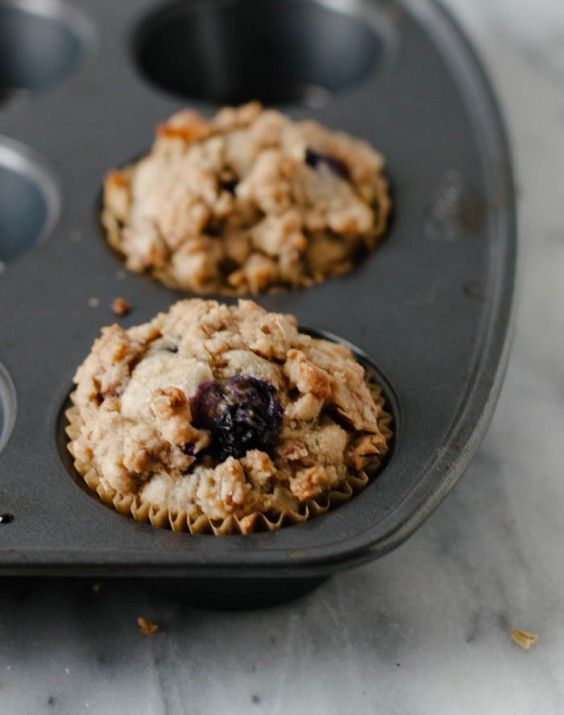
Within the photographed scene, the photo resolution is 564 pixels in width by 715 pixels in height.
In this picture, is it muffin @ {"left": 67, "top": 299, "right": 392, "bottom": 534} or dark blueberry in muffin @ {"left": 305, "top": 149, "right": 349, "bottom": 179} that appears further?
dark blueberry in muffin @ {"left": 305, "top": 149, "right": 349, "bottom": 179}

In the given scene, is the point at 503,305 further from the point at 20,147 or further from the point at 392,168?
the point at 20,147

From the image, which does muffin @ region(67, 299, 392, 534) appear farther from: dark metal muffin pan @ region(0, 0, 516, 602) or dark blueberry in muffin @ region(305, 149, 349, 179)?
dark blueberry in muffin @ region(305, 149, 349, 179)

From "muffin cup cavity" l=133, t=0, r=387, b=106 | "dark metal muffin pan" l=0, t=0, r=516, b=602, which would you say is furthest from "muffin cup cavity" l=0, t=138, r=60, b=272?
"muffin cup cavity" l=133, t=0, r=387, b=106

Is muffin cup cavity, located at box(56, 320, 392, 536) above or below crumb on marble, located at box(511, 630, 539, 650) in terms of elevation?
above

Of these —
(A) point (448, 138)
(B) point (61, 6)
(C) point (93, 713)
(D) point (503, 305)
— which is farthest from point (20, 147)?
(C) point (93, 713)

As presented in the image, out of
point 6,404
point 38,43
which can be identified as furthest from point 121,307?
point 38,43

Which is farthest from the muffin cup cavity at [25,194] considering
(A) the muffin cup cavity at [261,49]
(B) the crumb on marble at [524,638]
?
(B) the crumb on marble at [524,638]

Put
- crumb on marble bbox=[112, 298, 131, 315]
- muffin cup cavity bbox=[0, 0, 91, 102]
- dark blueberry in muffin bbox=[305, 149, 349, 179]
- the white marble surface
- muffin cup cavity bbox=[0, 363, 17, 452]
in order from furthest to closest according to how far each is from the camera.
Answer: muffin cup cavity bbox=[0, 0, 91, 102] < dark blueberry in muffin bbox=[305, 149, 349, 179] < crumb on marble bbox=[112, 298, 131, 315] < muffin cup cavity bbox=[0, 363, 17, 452] < the white marble surface
